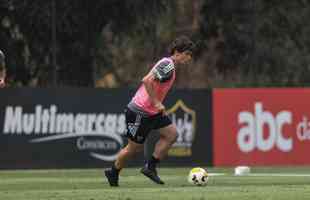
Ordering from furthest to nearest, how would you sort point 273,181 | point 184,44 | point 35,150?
point 35,150 → point 273,181 → point 184,44

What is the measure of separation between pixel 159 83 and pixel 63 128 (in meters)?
9.23

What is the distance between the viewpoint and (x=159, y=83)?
48.9 ft

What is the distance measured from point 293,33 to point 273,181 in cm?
2252

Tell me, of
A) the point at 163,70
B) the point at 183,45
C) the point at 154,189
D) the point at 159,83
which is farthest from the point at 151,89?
the point at 154,189

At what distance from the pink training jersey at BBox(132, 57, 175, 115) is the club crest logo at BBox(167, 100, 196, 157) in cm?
941

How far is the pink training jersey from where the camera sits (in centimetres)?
1478

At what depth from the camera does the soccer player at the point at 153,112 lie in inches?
583

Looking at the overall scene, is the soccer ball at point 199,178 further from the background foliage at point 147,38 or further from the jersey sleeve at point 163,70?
the background foliage at point 147,38

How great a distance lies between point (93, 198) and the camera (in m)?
12.3

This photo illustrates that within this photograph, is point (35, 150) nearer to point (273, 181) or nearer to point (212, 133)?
point (212, 133)

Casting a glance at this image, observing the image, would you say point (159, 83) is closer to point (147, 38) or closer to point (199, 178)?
point (199, 178)

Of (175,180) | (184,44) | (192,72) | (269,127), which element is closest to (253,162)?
(269,127)

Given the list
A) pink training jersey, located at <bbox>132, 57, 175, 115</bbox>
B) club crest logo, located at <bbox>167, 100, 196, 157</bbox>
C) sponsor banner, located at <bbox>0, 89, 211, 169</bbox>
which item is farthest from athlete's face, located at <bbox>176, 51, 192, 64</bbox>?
club crest logo, located at <bbox>167, 100, 196, 157</bbox>

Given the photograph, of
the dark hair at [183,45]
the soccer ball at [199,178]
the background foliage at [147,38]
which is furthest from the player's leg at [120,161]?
the background foliage at [147,38]
